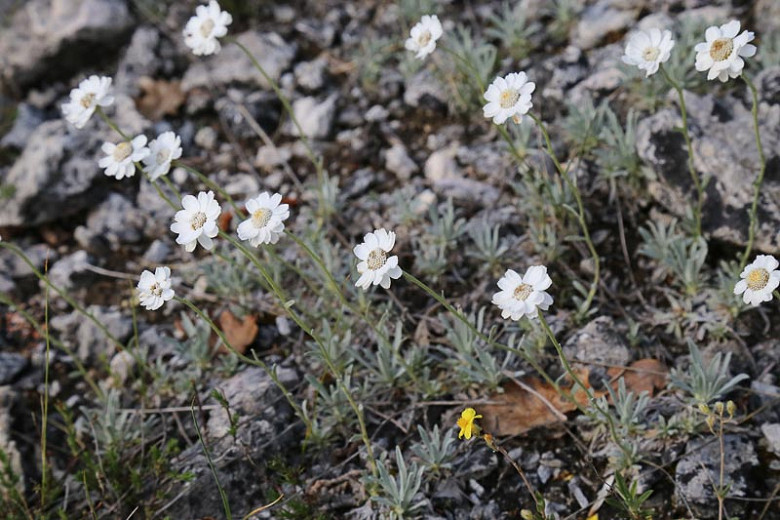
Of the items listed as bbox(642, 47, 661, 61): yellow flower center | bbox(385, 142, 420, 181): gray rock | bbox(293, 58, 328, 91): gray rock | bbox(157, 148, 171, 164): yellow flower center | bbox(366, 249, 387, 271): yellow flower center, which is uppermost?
bbox(157, 148, 171, 164): yellow flower center

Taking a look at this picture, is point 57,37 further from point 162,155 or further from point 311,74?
point 162,155

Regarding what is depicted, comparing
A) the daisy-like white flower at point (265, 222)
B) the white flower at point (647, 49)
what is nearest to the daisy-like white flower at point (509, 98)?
the white flower at point (647, 49)

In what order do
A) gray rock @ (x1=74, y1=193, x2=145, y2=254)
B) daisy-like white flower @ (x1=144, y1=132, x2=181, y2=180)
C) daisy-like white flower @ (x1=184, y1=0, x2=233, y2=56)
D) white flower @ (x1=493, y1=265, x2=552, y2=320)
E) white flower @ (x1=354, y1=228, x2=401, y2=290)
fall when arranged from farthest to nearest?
gray rock @ (x1=74, y1=193, x2=145, y2=254), daisy-like white flower @ (x1=184, y1=0, x2=233, y2=56), daisy-like white flower @ (x1=144, y1=132, x2=181, y2=180), white flower @ (x1=354, y1=228, x2=401, y2=290), white flower @ (x1=493, y1=265, x2=552, y2=320)

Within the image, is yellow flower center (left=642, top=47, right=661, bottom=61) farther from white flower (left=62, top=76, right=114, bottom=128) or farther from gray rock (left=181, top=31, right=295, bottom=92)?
gray rock (left=181, top=31, right=295, bottom=92)

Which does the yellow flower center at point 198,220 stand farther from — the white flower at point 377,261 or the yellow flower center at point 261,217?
the white flower at point 377,261

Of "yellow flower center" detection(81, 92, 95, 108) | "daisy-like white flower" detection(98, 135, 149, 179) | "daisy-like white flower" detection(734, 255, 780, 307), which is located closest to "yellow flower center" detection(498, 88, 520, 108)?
"daisy-like white flower" detection(734, 255, 780, 307)

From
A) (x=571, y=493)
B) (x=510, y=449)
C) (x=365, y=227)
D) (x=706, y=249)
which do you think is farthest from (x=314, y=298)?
(x=706, y=249)
